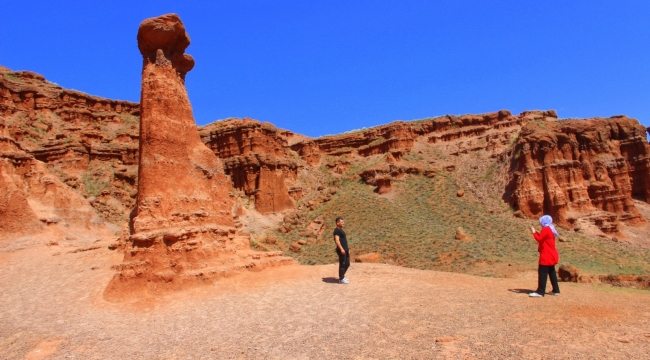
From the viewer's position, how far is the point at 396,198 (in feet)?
130

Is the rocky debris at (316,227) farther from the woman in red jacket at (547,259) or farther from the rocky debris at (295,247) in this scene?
the woman in red jacket at (547,259)

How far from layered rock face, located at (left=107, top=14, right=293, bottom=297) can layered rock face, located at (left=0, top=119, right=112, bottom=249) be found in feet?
32.8

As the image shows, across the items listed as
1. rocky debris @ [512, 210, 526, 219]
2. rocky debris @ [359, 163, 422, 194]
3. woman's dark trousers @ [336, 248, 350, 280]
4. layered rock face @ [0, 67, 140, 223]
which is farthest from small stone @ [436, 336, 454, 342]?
rocky debris @ [359, 163, 422, 194]

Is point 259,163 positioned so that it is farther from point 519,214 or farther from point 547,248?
point 547,248

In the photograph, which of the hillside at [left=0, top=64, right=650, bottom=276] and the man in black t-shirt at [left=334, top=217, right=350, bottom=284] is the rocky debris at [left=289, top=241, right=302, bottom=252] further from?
the man in black t-shirt at [left=334, top=217, right=350, bottom=284]

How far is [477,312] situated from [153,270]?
8.71m

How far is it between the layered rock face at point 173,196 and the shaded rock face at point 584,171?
29596 millimetres

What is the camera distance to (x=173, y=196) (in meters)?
13.4

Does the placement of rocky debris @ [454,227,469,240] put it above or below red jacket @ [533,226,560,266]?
below

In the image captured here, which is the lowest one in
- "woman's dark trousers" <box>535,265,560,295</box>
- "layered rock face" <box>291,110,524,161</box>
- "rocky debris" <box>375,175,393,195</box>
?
"woman's dark trousers" <box>535,265,560,295</box>

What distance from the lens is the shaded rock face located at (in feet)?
117

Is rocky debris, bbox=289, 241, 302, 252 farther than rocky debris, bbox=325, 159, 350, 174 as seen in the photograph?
No

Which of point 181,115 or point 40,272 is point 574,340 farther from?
point 40,272

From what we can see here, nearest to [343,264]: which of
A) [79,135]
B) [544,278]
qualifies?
[544,278]
